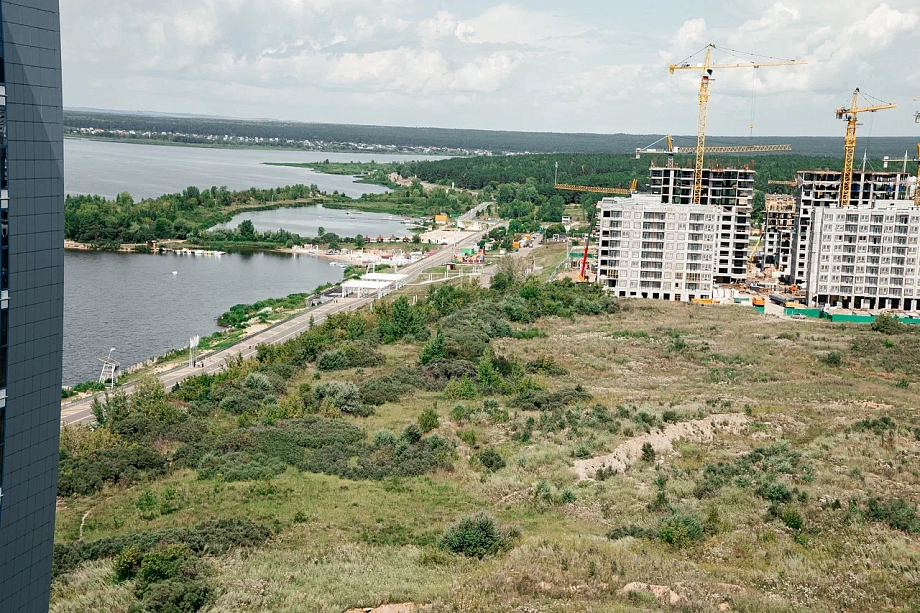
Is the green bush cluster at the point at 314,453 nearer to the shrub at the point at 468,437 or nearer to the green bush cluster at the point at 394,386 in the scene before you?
the shrub at the point at 468,437

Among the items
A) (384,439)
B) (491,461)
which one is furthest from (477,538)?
(384,439)

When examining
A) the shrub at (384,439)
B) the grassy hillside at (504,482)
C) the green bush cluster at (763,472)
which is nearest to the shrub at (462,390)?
the grassy hillside at (504,482)

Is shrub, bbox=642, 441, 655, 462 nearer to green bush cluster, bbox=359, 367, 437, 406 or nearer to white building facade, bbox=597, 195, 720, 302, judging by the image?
green bush cluster, bbox=359, 367, 437, 406

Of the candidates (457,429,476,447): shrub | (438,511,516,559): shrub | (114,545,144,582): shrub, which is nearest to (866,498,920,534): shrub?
(438,511,516,559): shrub

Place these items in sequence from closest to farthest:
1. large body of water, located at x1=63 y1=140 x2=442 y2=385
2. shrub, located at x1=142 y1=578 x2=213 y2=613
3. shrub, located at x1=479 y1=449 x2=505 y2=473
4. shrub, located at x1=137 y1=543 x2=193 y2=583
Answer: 1. shrub, located at x1=142 y1=578 x2=213 y2=613
2. shrub, located at x1=137 y1=543 x2=193 y2=583
3. shrub, located at x1=479 y1=449 x2=505 y2=473
4. large body of water, located at x1=63 y1=140 x2=442 y2=385

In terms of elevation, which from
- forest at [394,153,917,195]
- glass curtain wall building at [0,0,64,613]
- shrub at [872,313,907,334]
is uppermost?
forest at [394,153,917,195]

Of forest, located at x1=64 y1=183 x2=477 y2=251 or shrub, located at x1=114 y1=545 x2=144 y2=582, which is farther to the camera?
forest, located at x1=64 y1=183 x2=477 y2=251

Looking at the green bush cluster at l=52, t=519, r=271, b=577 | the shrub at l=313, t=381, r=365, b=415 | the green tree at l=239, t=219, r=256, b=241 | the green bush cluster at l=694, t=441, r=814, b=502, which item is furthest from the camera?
the green tree at l=239, t=219, r=256, b=241

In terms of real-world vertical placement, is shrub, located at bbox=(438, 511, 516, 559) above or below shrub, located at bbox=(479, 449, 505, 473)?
above
